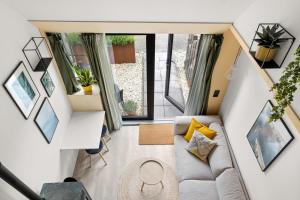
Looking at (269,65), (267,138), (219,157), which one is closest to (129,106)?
(219,157)

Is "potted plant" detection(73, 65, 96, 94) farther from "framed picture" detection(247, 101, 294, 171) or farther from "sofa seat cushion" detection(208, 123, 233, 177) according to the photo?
"framed picture" detection(247, 101, 294, 171)

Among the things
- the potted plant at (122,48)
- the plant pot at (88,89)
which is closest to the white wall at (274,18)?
the potted plant at (122,48)

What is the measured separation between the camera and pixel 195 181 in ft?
10.4

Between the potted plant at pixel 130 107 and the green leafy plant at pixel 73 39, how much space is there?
66.2 inches

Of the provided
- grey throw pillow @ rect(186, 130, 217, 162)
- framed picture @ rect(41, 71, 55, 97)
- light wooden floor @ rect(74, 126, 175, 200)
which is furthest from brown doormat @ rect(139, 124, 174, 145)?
framed picture @ rect(41, 71, 55, 97)

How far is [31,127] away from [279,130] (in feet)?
9.05

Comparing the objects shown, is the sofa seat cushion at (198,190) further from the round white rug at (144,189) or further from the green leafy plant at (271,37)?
the green leafy plant at (271,37)

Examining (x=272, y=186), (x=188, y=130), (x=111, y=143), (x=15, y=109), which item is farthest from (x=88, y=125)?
(x=272, y=186)

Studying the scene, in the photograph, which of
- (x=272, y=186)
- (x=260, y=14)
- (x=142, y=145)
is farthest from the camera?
(x=142, y=145)

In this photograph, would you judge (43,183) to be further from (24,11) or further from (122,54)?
(122,54)

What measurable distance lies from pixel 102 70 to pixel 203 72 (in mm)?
1651

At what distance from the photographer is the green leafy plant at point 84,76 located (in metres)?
3.39

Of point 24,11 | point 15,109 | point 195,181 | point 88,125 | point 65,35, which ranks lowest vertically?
point 195,181

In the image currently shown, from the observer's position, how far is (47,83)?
9.55 ft
